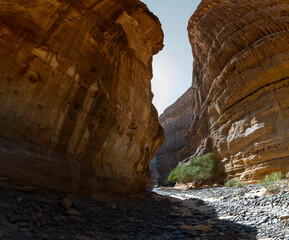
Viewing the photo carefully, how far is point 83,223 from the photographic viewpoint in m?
4.89

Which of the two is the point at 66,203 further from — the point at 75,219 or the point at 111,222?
the point at 111,222

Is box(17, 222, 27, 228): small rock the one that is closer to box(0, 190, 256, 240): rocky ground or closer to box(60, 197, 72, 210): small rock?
box(0, 190, 256, 240): rocky ground

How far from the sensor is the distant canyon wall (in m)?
16.9

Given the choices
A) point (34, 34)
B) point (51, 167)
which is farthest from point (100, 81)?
point (51, 167)

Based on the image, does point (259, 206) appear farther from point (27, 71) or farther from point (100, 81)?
point (27, 71)

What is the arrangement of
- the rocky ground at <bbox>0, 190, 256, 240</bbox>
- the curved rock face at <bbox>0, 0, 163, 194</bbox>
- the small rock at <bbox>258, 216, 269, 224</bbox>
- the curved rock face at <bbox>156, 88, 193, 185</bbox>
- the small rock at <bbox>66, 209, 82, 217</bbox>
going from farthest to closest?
the curved rock face at <bbox>156, 88, 193, 185</bbox> < the small rock at <bbox>258, 216, 269, 224</bbox> < the curved rock face at <bbox>0, 0, 163, 194</bbox> < the small rock at <bbox>66, 209, 82, 217</bbox> < the rocky ground at <bbox>0, 190, 256, 240</bbox>

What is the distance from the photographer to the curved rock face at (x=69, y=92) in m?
5.67

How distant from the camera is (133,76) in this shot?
11484 mm

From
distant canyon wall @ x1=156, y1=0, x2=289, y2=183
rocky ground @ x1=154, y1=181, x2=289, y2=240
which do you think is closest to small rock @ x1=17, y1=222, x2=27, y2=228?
rocky ground @ x1=154, y1=181, x2=289, y2=240

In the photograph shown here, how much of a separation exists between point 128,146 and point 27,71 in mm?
6727

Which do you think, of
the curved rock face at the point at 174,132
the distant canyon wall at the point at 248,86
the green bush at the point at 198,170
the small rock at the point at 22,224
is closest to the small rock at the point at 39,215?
the small rock at the point at 22,224

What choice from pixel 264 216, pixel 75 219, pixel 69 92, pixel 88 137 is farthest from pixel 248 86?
pixel 75 219

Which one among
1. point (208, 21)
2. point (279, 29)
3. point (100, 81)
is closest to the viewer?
point (100, 81)

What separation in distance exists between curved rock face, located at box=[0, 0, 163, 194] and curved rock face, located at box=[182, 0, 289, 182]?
13026mm
